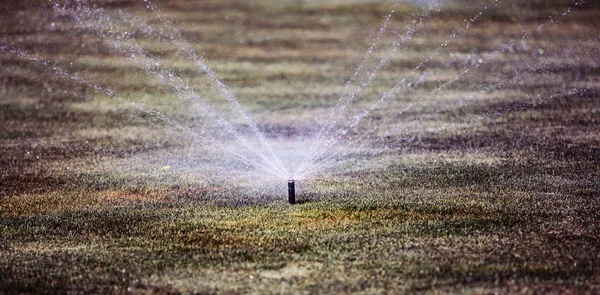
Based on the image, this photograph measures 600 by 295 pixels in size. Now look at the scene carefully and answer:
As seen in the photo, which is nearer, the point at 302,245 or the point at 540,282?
the point at 540,282

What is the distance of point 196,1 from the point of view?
15.6 metres

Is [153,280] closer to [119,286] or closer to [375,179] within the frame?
[119,286]

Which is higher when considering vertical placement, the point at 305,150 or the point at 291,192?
the point at 305,150

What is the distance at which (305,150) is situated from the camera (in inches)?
374

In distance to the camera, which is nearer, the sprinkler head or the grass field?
the grass field

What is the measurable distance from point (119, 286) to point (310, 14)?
36.7 feet

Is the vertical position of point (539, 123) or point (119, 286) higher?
point (539, 123)

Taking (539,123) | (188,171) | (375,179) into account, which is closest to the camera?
(375,179)

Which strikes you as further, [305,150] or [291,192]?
[305,150]

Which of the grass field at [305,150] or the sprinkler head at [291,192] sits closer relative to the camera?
the grass field at [305,150]

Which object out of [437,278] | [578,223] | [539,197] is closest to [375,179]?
[539,197]

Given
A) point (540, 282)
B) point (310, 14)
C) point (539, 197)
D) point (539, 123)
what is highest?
point (310, 14)

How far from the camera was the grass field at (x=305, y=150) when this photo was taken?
522 centimetres

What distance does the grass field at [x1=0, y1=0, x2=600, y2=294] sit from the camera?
5.22 m
